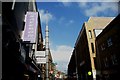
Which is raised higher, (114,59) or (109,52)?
(109,52)

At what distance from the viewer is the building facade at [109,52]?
2784cm

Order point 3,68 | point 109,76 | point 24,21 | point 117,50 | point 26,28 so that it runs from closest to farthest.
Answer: point 3,68
point 26,28
point 24,21
point 117,50
point 109,76

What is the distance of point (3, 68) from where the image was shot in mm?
10875

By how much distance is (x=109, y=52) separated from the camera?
31203 millimetres

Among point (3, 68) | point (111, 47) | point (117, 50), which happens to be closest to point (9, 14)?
point (3, 68)

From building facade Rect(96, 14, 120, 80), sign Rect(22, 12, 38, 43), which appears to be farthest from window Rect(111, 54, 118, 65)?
sign Rect(22, 12, 38, 43)

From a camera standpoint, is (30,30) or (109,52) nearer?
(30,30)

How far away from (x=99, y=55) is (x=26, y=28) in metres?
24.7

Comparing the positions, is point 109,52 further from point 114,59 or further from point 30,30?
point 30,30

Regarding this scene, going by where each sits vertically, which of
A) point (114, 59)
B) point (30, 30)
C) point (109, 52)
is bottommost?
point (114, 59)

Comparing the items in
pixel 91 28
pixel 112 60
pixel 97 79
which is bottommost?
pixel 97 79

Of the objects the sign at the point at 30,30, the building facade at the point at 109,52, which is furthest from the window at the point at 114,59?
the sign at the point at 30,30

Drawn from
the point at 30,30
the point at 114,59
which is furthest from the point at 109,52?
the point at 30,30

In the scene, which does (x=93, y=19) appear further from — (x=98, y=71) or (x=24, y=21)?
(x=24, y=21)
